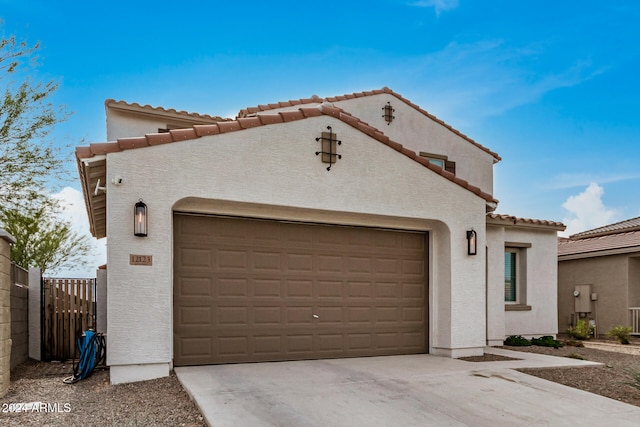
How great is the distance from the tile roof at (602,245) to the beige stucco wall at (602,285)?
27 cm

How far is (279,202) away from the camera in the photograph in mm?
8352

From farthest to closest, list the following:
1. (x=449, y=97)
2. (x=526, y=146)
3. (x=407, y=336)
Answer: (x=526, y=146) < (x=449, y=97) < (x=407, y=336)

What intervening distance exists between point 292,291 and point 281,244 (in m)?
0.86

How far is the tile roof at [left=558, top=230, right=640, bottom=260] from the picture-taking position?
15961 mm

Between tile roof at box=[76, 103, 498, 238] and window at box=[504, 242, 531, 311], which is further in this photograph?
window at box=[504, 242, 531, 311]

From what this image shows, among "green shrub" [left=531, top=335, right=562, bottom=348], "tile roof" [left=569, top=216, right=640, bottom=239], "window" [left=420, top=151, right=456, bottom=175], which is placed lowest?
"green shrub" [left=531, top=335, right=562, bottom=348]

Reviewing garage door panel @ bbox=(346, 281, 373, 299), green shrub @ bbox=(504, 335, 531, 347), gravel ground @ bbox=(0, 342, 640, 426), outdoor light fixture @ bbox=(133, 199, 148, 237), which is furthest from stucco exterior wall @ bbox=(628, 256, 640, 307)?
outdoor light fixture @ bbox=(133, 199, 148, 237)

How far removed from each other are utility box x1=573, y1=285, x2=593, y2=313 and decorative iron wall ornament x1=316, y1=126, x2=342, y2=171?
12.3 meters

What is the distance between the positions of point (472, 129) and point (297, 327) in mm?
10242

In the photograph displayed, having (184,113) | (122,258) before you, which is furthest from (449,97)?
(122,258)

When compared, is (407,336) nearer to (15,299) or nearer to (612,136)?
(15,299)

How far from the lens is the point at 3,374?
667 cm

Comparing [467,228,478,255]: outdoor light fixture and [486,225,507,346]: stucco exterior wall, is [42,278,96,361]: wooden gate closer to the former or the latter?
[467,228,478,255]: outdoor light fixture

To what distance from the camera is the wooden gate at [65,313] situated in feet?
33.8
